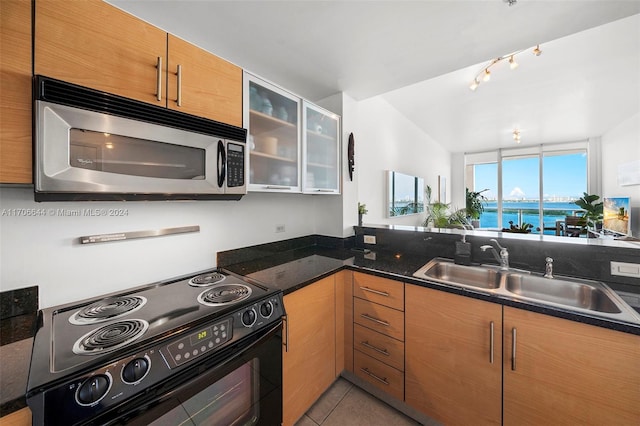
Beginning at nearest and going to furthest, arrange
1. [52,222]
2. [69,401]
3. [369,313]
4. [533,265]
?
[69,401] → [52,222] → [533,265] → [369,313]

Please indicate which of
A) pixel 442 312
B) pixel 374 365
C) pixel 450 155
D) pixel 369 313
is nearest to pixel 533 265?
pixel 442 312

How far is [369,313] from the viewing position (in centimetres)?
162

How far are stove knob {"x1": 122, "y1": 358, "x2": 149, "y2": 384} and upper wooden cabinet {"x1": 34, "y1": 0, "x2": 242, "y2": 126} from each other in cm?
101

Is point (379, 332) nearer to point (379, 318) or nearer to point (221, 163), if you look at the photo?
point (379, 318)

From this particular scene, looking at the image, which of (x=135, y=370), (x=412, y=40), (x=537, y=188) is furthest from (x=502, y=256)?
(x=537, y=188)

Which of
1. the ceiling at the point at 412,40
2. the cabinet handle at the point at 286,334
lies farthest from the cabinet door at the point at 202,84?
the cabinet handle at the point at 286,334

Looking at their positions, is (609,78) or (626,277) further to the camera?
(609,78)

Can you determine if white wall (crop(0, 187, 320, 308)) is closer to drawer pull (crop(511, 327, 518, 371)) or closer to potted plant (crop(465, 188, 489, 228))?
drawer pull (crop(511, 327, 518, 371))

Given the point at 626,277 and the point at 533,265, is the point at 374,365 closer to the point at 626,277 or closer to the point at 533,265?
the point at 533,265

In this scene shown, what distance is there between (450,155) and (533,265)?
21.1ft

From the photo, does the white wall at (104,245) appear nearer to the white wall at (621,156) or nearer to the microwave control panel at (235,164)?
the microwave control panel at (235,164)

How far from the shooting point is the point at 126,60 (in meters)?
1.00

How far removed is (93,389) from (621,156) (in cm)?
758

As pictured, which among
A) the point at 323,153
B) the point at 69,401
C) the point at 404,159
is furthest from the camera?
the point at 404,159
